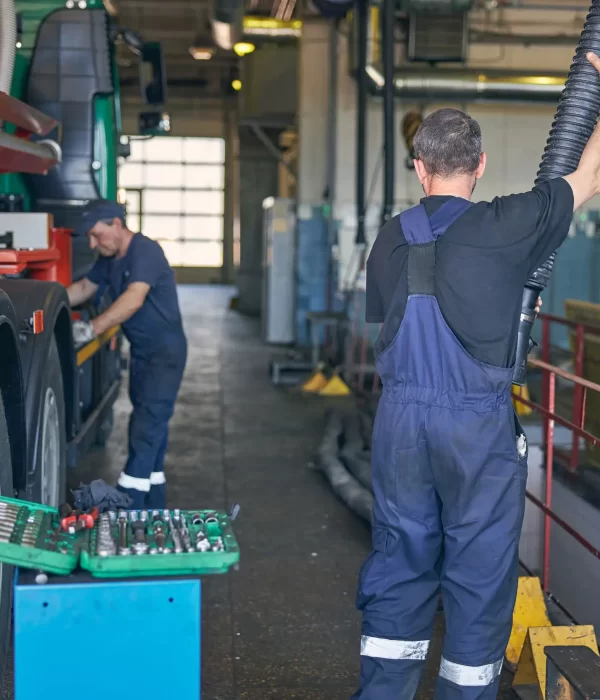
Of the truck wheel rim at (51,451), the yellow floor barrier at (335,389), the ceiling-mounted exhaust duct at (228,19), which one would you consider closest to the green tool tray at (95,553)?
the truck wheel rim at (51,451)

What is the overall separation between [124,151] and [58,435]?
10.6 ft

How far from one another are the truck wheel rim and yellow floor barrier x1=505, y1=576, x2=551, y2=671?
1.90 m

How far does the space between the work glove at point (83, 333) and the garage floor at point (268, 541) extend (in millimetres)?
1294

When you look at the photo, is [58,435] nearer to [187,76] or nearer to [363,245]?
[363,245]

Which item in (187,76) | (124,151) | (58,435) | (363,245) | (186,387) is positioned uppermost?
(187,76)

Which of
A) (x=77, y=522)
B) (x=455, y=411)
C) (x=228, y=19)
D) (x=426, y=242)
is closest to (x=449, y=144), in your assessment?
(x=426, y=242)

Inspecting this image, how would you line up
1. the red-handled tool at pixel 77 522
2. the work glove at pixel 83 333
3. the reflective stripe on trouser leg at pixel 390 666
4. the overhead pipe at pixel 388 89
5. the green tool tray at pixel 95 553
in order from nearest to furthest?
the green tool tray at pixel 95 553
the red-handled tool at pixel 77 522
the reflective stripe on trouser leg at pixel 390 666
the work glove at pixel 83 333
the overhead pipe at pixel 388 89

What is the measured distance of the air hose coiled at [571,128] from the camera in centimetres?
274

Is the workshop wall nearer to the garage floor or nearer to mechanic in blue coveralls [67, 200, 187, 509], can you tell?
the garage floor

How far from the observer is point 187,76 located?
81.2 feet

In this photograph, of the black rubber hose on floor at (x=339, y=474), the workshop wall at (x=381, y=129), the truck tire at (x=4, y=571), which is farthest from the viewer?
the workshop wall at (x=381, y=129)

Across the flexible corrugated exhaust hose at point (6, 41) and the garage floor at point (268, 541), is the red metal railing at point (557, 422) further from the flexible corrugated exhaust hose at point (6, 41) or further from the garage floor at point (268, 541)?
the flexible corrugated exhaust hose at point (6, 41)

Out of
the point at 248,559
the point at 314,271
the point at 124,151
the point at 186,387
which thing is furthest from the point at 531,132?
the point at 248,559

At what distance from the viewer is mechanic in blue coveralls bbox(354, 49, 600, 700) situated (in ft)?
8.49
